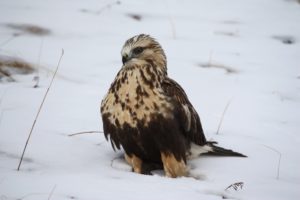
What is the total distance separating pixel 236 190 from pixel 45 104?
7.30 feet

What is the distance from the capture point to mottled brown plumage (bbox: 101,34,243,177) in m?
3.75

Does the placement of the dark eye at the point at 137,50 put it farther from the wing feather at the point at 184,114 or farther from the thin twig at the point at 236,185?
the thin twig at the point at 236,185

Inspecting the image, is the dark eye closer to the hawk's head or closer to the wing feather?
the hawk's head

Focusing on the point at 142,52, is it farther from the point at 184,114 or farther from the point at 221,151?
the point at 221,151

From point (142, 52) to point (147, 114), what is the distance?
57 cm

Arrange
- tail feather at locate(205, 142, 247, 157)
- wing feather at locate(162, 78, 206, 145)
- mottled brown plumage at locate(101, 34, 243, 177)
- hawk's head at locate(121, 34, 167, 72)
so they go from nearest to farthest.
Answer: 1. mottled brown plumage at locate(101, 34, 243, 177)
2. wing feather at locate(162, 78, 206, 145)
3. hawk's head at locate(121, 34, 167, 72)
4. tail feather at locate(205, 142, 247, 157)

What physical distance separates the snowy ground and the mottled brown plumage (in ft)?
0.68

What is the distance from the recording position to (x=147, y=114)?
3.73 metres

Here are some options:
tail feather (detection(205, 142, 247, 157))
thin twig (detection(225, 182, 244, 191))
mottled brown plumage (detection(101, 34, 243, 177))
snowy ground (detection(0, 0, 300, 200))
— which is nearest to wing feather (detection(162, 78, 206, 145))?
mottled brown plumage (detection(101, 34, 243, 177))

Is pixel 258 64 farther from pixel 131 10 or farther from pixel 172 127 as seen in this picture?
pixel 172 127

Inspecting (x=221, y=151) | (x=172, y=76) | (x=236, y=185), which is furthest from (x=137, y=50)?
(x=172, y=76)

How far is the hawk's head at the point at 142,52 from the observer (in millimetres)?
3988

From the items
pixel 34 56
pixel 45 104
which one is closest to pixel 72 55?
pixel 34 56

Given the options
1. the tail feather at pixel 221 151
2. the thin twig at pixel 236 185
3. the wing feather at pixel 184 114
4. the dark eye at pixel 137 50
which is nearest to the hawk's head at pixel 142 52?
the dark eye at pixel 137 50
